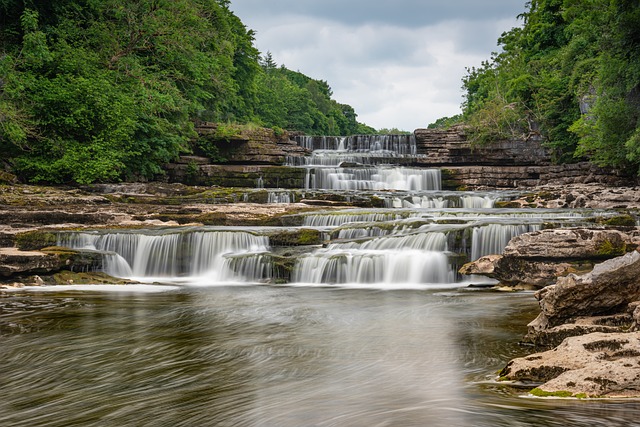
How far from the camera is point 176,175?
32062mm

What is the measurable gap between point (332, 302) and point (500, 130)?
27.3 m

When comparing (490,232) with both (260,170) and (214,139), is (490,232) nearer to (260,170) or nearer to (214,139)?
(260,170)

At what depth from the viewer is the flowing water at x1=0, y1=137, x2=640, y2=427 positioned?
4848 millimetres

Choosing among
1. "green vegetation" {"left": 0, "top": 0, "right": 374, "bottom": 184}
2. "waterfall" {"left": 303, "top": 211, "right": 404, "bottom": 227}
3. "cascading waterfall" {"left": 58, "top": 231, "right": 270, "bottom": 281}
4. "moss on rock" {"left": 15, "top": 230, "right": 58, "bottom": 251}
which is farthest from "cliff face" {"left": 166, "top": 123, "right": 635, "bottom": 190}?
"moss on rock" {"left": 15, "top": 230, "right": 58, "bottom": 251}

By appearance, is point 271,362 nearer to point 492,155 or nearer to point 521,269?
point 521,269

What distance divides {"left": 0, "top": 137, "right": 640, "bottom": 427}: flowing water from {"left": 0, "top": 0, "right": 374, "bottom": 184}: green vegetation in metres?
10.1

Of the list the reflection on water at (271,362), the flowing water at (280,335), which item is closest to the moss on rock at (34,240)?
the flowing water at (280,335)

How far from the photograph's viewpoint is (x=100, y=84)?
25.4m

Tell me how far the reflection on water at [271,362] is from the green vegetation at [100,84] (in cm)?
1426

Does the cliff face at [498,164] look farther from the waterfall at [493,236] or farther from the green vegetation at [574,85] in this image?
the waterfall at [493,236]

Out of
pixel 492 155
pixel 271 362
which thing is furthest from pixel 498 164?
pixel 271 362

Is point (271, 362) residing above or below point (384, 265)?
below

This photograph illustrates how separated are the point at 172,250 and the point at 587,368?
12956 millimetres

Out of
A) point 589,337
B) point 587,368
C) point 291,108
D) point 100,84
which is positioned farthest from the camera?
point 291,108
